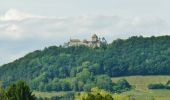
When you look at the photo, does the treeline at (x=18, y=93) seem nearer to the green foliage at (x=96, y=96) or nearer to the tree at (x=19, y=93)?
the tree at (x=19, y=93)

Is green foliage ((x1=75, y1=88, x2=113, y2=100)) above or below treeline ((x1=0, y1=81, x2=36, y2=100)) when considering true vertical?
below

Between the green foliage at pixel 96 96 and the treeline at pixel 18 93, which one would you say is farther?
the treeline at pixel 18 93

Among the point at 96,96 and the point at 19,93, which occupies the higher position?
the point at 19,93

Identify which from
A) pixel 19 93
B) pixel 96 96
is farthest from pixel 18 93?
pixel 96 96

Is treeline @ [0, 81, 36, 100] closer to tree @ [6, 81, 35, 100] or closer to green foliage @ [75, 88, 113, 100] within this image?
tree @ [6, 81, 35, 100]

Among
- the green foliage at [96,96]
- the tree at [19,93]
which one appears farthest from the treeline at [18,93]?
the green foliage at [96,96]

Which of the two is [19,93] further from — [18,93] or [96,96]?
[96,96]

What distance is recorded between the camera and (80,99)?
298 feet

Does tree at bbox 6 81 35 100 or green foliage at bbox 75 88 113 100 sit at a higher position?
tree at bbox 6 81 35 100

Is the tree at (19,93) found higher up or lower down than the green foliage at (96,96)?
higher up

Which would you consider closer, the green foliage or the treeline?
the green foliage

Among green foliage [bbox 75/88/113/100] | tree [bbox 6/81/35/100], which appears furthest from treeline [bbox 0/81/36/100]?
green foliage [bbox 75/88/113/100]

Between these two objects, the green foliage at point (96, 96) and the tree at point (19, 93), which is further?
the tree at point (19, 93)

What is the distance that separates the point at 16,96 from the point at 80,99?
1315cm
